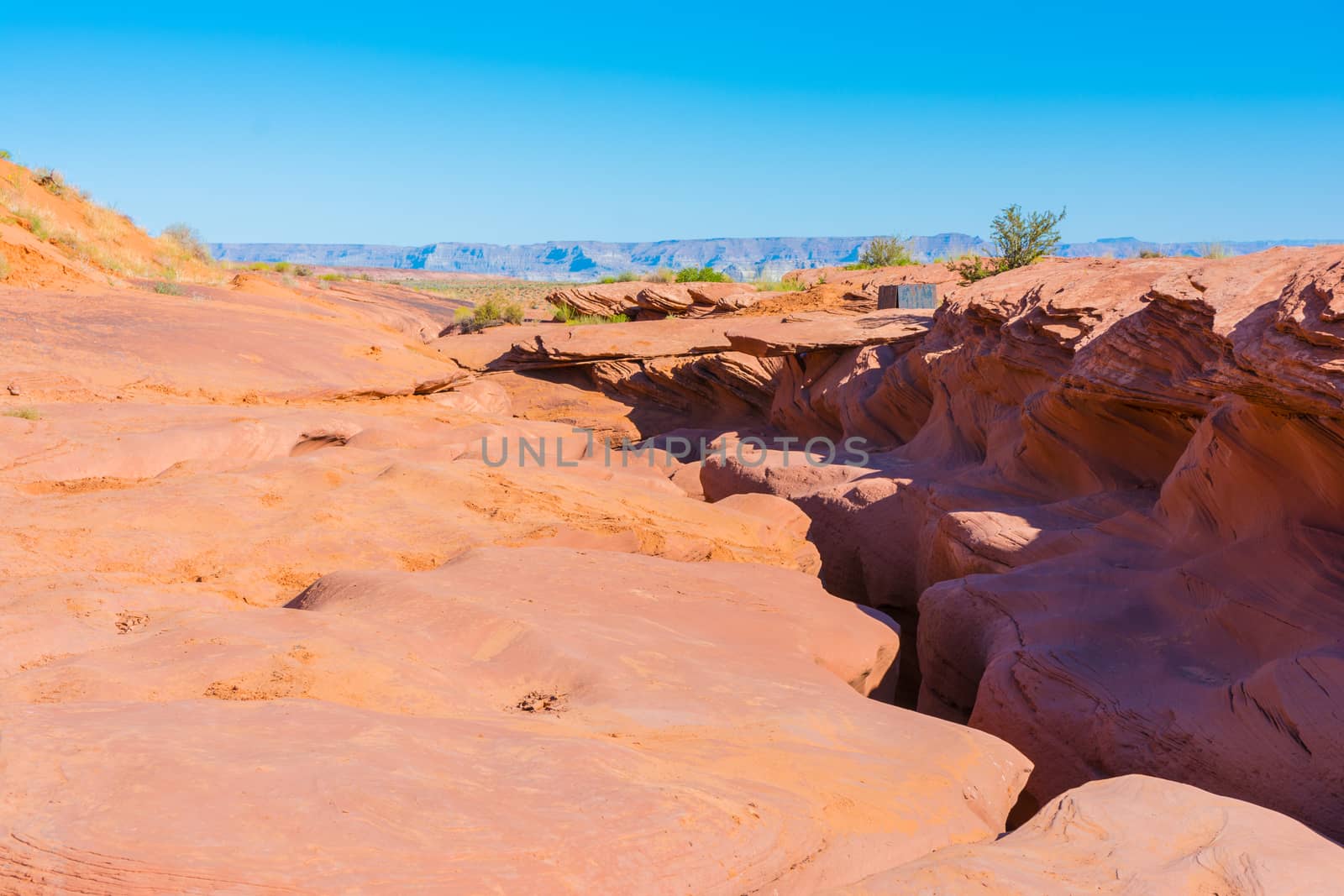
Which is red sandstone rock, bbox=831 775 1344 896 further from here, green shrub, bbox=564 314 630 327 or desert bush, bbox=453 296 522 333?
desert bush, bbox=453 296 522 333

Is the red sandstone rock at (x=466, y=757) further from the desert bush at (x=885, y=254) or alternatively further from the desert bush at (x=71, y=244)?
the desert bush at (x=885, y=254)

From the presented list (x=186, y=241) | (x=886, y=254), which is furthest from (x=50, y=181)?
(x=886, y=254)

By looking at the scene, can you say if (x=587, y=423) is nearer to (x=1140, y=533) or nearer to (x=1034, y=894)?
(x=1140, y=533)

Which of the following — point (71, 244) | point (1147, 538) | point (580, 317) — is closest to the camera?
point (1147, 538)

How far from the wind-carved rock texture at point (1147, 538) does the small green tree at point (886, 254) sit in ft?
49.6

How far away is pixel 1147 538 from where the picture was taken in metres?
6.21

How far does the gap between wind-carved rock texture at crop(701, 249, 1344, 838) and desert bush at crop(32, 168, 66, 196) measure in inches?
669

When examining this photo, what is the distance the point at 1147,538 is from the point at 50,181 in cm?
2019

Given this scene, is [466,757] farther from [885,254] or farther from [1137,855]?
[885,254]

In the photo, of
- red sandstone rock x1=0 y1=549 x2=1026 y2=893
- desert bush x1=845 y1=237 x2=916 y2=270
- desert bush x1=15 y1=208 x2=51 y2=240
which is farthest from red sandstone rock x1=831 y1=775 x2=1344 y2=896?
desert bush x1=845 y1=237 x2=916 y2=270

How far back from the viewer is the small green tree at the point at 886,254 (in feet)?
78.1

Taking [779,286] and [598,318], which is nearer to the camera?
[598,318]

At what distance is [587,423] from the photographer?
15.2 metres

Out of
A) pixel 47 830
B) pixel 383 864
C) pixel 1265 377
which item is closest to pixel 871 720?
pixel 383 864
